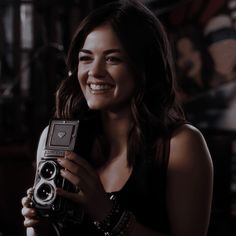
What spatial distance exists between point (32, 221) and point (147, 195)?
0.24 metres

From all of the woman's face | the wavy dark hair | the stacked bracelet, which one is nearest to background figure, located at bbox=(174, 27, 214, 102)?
the wavy dark hair

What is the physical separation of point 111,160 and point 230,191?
5.73 ft

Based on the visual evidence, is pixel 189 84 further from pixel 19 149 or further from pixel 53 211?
pixel 53 211

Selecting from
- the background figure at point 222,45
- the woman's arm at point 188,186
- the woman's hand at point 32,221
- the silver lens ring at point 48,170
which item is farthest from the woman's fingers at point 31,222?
the background figure at point 222,45

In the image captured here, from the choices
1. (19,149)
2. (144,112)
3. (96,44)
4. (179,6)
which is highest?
(179,6)

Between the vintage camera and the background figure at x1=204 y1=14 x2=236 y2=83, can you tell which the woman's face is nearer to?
the vintage camera

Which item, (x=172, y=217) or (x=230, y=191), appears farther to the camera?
(x=230, y=191)

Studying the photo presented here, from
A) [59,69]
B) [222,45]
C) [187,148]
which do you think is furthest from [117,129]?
[222,45]

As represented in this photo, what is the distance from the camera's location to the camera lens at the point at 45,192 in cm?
97

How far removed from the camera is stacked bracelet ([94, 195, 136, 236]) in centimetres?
95

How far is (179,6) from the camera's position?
119 inches

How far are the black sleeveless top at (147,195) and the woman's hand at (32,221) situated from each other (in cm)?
4

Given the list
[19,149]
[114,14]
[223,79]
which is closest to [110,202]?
[114,14]

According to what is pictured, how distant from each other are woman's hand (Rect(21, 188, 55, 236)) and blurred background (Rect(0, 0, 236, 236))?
57.5 inches
